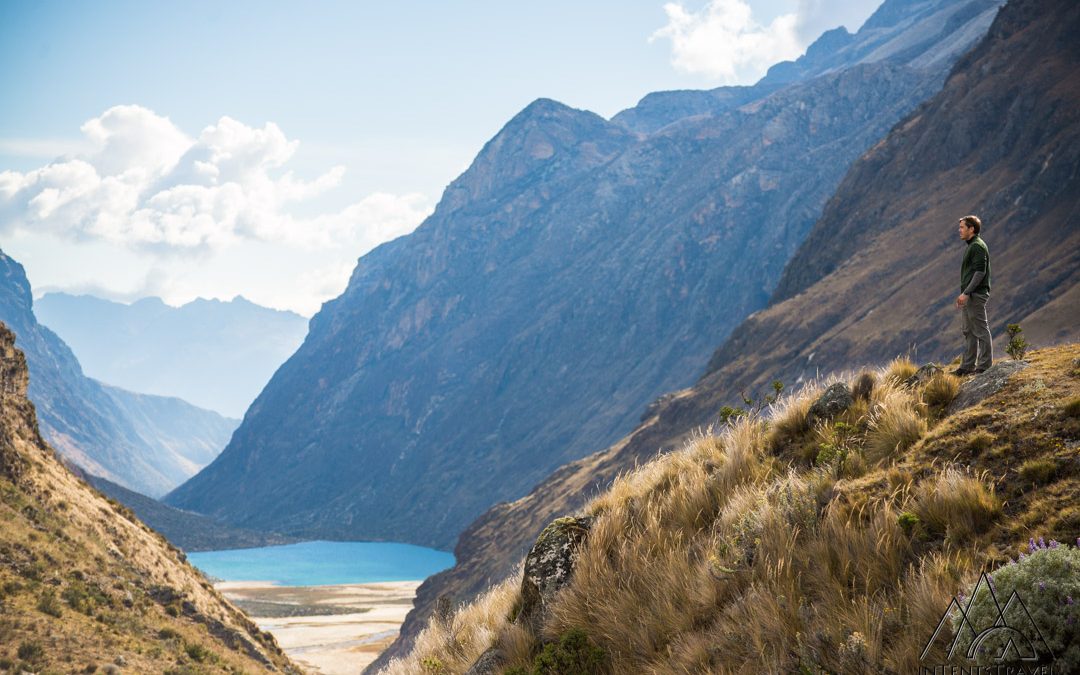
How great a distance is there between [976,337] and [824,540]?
5186 millimetres

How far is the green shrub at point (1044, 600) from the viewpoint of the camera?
4085 mm

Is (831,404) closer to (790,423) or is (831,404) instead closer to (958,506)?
(790,423)

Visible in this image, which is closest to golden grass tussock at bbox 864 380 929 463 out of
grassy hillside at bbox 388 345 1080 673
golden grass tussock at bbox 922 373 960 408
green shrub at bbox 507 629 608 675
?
grassy hillside at bbox 388 345 1080 673

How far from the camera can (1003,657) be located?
416 centimetres

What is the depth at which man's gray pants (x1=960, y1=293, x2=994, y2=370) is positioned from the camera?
9.00 m

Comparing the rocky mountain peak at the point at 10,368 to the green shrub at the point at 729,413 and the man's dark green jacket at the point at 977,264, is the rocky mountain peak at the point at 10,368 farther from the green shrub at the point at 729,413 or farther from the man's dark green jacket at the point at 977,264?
the man's dark green jacket at the point at 977,264

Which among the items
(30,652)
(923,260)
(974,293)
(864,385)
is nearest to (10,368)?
(30,652)

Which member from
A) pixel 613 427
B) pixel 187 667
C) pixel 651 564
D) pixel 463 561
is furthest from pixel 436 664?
pixel 613 427

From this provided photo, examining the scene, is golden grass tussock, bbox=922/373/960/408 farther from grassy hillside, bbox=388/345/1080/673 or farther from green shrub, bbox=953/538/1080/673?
green shrub, bbox=953/538/1080/673

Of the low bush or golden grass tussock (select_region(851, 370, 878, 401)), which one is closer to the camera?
the low bush

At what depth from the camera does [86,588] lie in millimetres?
26875

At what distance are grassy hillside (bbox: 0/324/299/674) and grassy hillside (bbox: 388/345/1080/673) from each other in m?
20.0

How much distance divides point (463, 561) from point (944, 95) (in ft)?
311

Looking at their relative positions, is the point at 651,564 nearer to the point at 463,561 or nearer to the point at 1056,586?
the point at 1056,586
